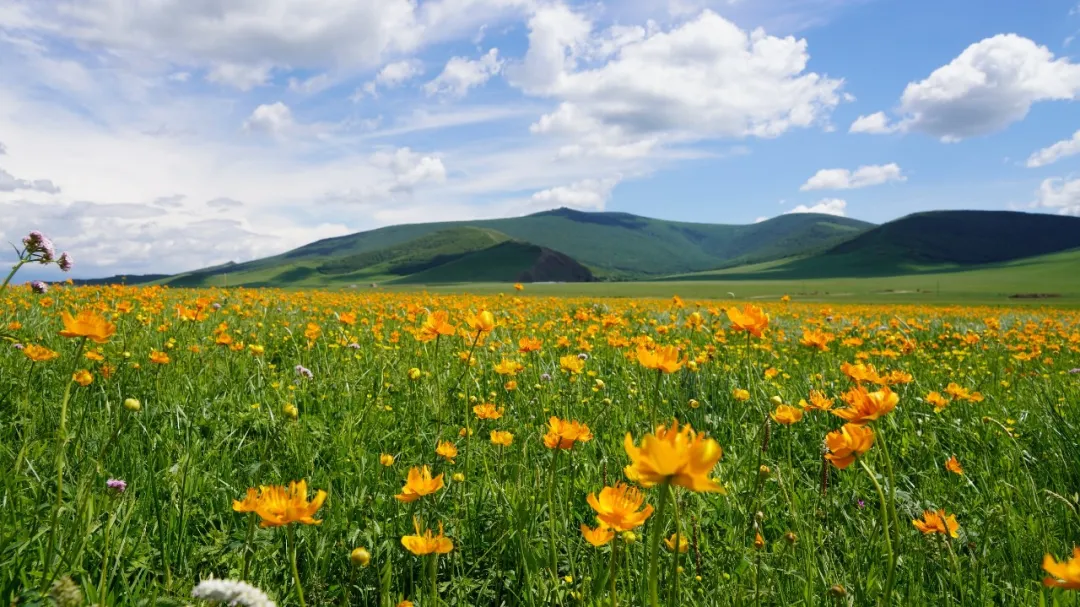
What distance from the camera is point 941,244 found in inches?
6481

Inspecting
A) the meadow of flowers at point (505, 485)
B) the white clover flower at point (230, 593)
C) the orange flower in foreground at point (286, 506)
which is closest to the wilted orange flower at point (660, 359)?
the meadow of flowers at point (505, 485)

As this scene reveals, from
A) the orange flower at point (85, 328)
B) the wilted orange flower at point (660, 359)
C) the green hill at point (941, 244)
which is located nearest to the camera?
the orange flower at point (85, 328)

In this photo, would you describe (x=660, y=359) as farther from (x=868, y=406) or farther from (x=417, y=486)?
(x=417, y=486)

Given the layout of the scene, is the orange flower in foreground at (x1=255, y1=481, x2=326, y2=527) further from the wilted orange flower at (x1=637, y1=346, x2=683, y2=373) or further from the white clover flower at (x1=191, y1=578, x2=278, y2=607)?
the wilted orange flower at (x1=637, y1=346, x2=683, y2=373)

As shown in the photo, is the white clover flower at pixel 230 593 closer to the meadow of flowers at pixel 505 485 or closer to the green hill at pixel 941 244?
the meadow of flowers at pixel 505 485

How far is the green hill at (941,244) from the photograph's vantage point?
148 m

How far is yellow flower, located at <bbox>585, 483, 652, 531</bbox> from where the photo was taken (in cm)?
132

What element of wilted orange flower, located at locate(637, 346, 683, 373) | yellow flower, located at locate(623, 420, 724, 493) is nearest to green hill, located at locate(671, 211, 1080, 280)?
wilted orange flower, located at locate(637, 346, 683, 373)

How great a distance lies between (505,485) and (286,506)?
4.65ft

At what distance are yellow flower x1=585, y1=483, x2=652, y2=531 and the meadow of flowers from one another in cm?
1

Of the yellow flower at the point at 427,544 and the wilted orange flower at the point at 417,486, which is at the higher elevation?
the wilted orange flower at the point at 417,486

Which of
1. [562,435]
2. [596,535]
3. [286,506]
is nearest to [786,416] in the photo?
[562,435]

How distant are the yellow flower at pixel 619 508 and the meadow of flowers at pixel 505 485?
1 cm

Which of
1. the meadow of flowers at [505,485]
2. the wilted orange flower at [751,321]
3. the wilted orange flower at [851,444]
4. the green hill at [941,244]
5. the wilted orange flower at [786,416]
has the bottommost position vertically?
the meadow of flowers at [505,485]
